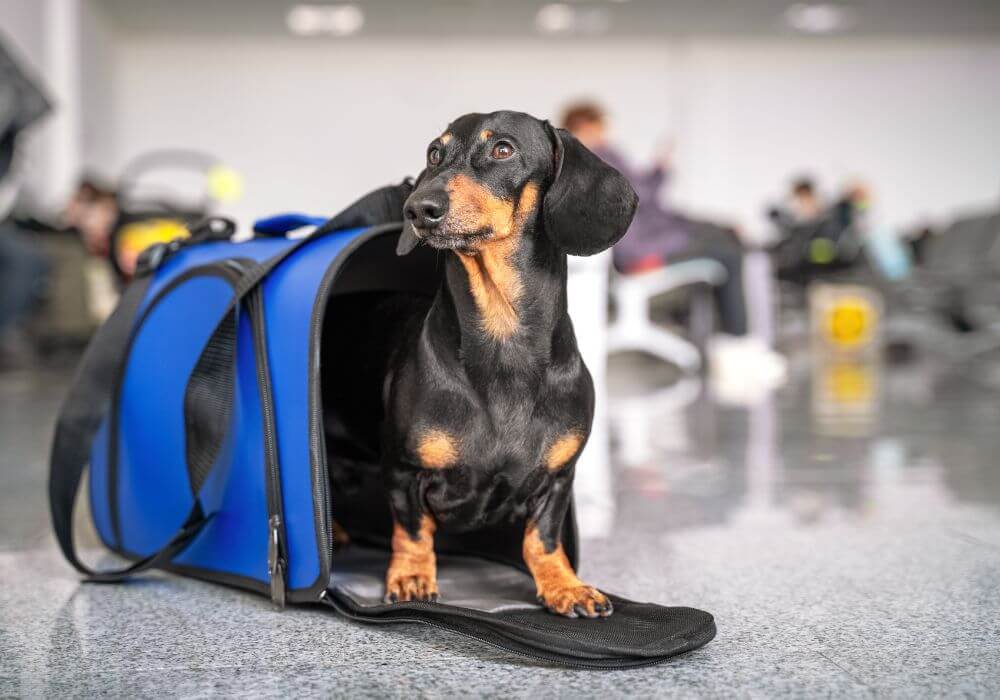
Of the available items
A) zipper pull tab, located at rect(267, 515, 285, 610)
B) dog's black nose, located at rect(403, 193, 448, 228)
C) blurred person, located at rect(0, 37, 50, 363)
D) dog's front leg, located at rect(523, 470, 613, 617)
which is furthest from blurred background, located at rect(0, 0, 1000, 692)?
dog's black nose, located at rect(403, 193, 448, 228)

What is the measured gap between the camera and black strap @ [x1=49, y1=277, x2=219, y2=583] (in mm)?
1688

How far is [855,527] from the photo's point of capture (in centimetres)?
213

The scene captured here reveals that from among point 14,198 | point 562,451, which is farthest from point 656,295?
point 562,451

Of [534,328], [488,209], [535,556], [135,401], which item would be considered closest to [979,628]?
[535,556]

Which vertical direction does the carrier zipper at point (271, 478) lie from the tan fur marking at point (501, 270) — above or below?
below

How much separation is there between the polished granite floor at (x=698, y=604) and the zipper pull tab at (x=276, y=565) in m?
0.02

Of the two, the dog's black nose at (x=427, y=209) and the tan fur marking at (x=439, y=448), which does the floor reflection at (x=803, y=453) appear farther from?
the dog's black nose at (x=427, y=209)

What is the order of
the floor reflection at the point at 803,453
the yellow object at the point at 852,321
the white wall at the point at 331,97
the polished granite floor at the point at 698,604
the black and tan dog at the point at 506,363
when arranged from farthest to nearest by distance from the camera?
1. the white wall at the point at 331,97
2. the yellow object at the point at 852,321
3. the floor reflection at the point at 803,453
4. the black and tan dog at the point at 506,363
5. the polished granite floor at the point at 698,604

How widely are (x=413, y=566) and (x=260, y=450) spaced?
0.30 metres

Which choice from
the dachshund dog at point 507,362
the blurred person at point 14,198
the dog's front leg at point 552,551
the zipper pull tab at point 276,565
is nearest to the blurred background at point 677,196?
the blurred person at point 14,198

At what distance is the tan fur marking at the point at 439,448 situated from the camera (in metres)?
1.47

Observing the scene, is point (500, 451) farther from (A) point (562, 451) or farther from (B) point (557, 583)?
(B) point (557, 583)

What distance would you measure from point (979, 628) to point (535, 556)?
61 centimetres

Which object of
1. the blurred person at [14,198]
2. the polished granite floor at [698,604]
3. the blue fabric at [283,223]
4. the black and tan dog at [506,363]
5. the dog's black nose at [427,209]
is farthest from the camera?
the blurred person at [14,198]
